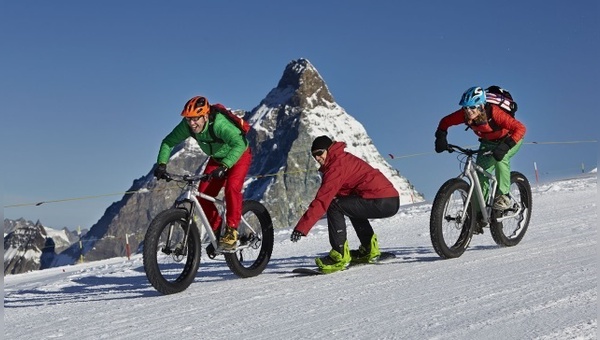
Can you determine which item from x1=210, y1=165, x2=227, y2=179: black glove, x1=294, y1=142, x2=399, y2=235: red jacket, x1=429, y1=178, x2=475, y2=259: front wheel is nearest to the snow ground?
x1=429, y1=178, x2=475, y2=259: front wheel

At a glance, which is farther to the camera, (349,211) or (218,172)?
(349,211)

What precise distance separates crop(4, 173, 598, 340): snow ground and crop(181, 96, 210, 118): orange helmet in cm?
198

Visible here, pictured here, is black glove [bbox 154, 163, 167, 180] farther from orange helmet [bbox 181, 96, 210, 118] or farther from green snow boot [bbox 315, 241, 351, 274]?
green snow boot [bbox 315, 241, 351, 274]

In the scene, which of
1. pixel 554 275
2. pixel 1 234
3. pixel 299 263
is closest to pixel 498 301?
pixel 554 275

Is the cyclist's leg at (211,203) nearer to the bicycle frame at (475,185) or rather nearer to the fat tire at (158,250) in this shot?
the fat tire at (158,250)

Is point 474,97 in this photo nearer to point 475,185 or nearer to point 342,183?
point 475,185

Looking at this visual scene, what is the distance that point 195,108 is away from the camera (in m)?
7.62

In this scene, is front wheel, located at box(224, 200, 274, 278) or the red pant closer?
the red pant

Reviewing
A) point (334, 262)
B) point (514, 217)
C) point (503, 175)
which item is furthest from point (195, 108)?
point (514, 217)

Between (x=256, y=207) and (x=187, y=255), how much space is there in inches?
57.3

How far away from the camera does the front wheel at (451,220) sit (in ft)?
24.6

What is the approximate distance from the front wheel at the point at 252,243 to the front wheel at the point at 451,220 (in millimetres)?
2197

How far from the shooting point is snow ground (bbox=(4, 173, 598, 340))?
3962mm

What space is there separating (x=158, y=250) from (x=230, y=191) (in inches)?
51.4
